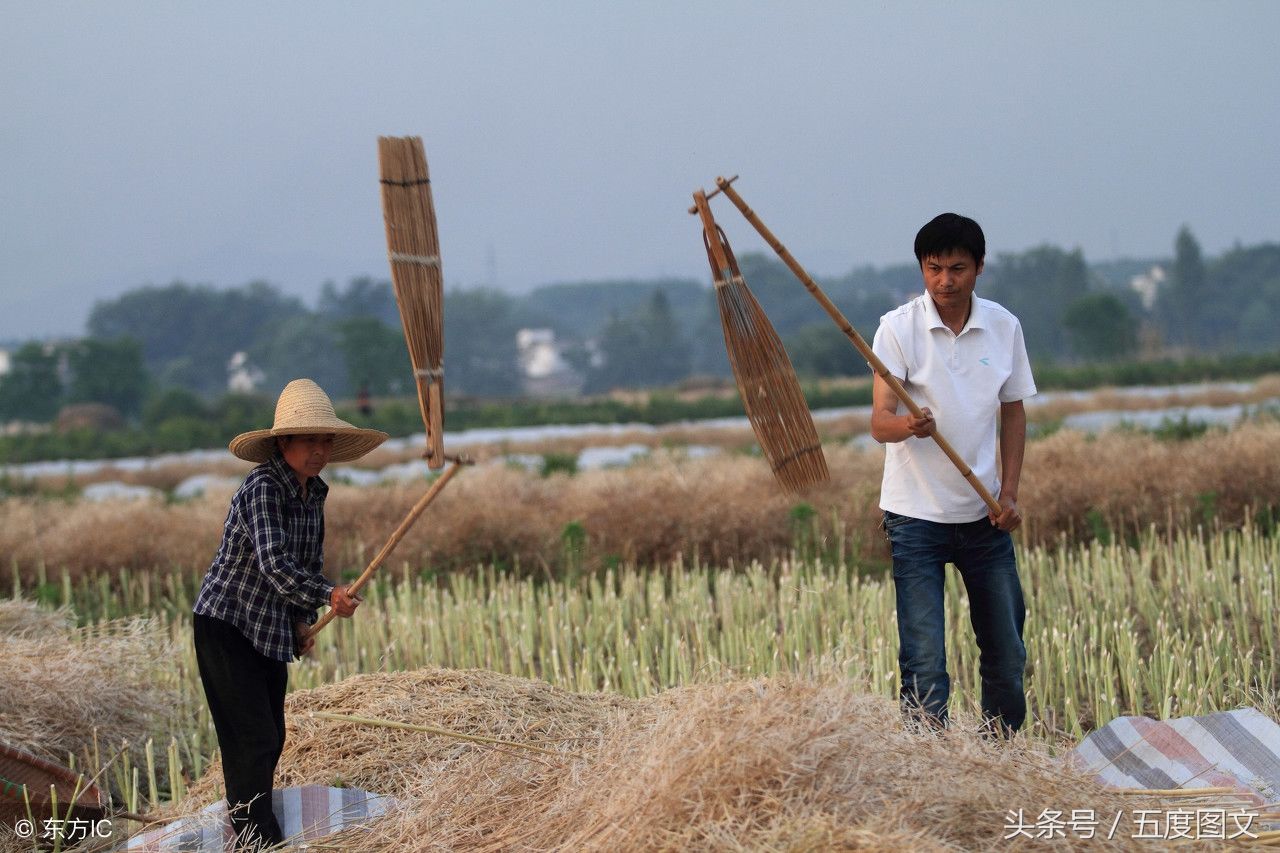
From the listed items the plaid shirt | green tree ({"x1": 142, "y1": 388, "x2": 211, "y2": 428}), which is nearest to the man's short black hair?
the plaid shirt

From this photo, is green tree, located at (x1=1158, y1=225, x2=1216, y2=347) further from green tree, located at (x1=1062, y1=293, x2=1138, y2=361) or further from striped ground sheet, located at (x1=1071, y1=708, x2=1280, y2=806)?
striped ground sheet, located at (x1=1071, y1=708, x2=1280, y2=806)

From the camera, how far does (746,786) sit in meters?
2.37

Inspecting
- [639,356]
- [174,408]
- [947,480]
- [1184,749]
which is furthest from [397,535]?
[639,356]

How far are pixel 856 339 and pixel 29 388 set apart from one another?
4275 cm

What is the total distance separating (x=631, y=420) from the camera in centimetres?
2812

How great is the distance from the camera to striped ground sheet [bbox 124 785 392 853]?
10.2ft

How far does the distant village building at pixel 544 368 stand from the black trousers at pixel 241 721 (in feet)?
172

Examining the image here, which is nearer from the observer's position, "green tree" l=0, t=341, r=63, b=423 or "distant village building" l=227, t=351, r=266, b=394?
"green tree" l=0, t=341, r=63, b=423

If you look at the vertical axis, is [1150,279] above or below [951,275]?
above

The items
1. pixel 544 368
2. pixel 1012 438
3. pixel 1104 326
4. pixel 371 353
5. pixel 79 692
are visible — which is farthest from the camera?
pixel 544 368

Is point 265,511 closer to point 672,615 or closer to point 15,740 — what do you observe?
point 15,740

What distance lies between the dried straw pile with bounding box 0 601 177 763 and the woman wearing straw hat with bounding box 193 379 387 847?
39.1 inches

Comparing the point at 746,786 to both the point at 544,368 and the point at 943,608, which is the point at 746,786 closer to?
the point at 943,608

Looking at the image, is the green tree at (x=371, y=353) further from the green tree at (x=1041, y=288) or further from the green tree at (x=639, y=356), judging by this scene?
the green tree at (x=1041, y=288)
